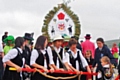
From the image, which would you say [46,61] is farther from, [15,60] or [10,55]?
[10,55]

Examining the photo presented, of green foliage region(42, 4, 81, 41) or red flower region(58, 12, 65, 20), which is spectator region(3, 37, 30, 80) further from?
red flower region(58, 12, 65, 20)

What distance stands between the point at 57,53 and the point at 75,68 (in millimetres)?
873

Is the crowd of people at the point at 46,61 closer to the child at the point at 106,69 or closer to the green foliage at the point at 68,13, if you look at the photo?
the child at the point at 106,69

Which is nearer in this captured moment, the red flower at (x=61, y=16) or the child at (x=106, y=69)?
the child at (x=106, y=69)

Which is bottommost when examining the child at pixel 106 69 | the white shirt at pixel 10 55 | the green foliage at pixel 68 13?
the child at pixel 106 69

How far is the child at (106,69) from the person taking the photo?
869 centimetres

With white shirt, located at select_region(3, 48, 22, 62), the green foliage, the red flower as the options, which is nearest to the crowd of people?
white shirt, located at select_region(3, 48, 22, 62)

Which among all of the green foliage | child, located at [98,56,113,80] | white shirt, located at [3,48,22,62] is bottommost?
child, located at [98,56,113,80]

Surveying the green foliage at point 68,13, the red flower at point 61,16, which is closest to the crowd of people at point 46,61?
the green foliage at point 68,13

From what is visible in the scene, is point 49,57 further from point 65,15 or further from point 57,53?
point 65,15

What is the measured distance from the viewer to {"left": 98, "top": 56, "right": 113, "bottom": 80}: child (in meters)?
8.69

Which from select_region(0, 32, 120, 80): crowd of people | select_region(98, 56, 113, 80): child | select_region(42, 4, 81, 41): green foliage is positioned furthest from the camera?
select_region(42, 4, 81, 41): green foliage

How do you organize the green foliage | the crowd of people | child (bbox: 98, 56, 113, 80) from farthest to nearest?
the green foliage, child (bbox: 98, 56, 113, 80), the crowd of people

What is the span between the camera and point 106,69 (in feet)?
28.8
